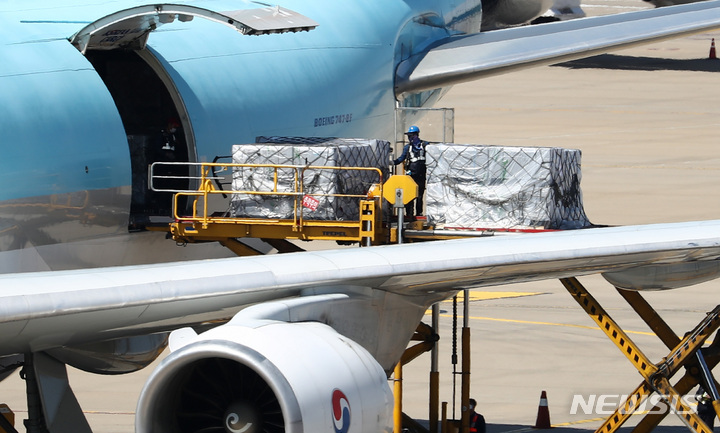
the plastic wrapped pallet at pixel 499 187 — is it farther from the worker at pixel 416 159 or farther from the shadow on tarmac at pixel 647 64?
the shadow on tarmac at pixel 647 64

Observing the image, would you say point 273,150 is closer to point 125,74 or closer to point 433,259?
point 125,74

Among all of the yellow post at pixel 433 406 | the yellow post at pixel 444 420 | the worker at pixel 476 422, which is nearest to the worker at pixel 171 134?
the yellow post at pixel 433 406

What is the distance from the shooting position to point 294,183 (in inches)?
587

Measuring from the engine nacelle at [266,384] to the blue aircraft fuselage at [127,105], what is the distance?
453 centimetres

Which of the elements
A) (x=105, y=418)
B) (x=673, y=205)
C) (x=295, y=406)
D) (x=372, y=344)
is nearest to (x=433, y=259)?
(x=372, y=344)

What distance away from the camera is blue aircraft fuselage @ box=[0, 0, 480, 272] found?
522 inches

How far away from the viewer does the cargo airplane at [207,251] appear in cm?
898

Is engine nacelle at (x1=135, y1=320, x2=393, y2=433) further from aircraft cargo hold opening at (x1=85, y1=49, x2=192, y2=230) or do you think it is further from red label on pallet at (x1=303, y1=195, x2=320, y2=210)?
aircraft cargo hold opening at (x1=85, y1=49, x2=192, y2=230)

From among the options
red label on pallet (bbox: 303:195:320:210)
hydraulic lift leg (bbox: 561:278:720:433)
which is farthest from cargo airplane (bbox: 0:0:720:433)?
red label on pallet (bbox: 303:195:320:210)

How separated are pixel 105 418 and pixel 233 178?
14.5 feet

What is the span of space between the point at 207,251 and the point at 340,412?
8.11 metres

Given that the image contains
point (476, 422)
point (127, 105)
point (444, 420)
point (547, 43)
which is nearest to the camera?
point (476, 422)

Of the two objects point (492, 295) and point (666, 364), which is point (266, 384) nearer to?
point (666, 364)

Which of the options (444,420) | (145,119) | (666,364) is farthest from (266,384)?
(145,119)
